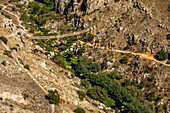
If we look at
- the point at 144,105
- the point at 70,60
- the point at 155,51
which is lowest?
the point at 144,105

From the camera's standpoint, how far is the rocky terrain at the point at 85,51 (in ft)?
200

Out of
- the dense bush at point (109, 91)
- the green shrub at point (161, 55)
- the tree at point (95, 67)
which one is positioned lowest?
the dense bush at point (109, 91)

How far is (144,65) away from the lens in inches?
3720

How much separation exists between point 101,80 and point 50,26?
50077 millimetres

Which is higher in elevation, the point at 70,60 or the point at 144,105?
the point at 70,60

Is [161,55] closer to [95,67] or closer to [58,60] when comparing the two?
[95,67]

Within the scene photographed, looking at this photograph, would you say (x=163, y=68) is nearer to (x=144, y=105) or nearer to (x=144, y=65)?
(x=144, y=65)

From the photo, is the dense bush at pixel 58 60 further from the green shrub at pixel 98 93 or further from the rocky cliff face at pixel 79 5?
the rocky cliff face at pixel 79 5

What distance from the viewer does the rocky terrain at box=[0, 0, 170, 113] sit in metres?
60.9

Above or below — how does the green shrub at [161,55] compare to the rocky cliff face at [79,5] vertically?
below

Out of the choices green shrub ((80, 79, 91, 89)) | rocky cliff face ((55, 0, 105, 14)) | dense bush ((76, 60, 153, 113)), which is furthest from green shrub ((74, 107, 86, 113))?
rocky cliff face ((55, 0, 105, 14))

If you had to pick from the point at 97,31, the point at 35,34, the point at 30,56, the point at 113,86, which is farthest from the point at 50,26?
the point at 113,86

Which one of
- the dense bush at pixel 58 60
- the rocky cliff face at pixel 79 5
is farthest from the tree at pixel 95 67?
the rocky cliff face at pixel 79 5

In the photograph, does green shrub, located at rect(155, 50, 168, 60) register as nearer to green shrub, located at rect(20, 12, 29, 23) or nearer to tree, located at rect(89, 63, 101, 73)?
tree, located at rect(89, 63, 101, 73)
